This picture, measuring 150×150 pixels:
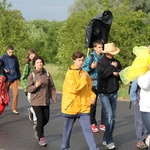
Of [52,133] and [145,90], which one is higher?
[145,90]

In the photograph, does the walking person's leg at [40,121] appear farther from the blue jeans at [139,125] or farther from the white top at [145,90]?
the white top at [145,90]

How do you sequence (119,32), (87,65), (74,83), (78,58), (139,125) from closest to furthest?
(74,83), (78,58), (139,125), (87,65), (119,32)

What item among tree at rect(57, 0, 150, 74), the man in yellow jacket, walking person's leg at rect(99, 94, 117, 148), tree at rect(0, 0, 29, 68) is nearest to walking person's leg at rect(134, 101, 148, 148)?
walking person's leg at rect(99, 94, 117, 148)

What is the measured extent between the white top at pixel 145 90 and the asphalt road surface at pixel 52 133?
6.84ft

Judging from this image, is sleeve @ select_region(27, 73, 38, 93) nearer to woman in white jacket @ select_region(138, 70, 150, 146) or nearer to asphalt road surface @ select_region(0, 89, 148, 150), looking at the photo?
asphalt road surface @ select_region(0, 89, 148, 150)

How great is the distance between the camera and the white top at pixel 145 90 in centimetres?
568

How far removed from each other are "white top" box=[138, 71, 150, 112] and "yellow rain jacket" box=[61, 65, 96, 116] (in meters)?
1.18

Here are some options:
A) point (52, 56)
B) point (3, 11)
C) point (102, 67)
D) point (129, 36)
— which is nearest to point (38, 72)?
point (102, 67)

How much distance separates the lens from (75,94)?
22.2 feet

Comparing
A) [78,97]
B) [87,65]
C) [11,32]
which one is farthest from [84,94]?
[11,32]

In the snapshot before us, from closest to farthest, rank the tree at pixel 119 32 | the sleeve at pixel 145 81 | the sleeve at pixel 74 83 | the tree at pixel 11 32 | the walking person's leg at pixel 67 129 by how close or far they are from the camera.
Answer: the sleeve at pixel 145 81 < the sleeve at pixel 74 83 < the walking person's leg at pixel 67 129 < the tree at pixel 119 32 < the tree at pixel 11 32

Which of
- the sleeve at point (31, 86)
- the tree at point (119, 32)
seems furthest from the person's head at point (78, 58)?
the tree at point (119, 32)

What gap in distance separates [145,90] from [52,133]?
3.58 m

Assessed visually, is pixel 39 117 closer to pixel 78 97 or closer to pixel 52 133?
pixel 52 133
